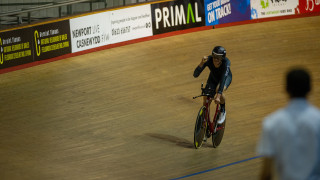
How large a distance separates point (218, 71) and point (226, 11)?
8.80 meters

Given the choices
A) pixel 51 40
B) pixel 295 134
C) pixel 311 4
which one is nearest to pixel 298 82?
pixel 295 134

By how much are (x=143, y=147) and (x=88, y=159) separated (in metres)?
0.89

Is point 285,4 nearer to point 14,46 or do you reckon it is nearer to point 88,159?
point 14,46

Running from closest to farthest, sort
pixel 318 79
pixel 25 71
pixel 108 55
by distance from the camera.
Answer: pixel 318 79 → pixel 25 71 → pixel 108 55

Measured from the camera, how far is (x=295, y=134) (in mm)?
2893

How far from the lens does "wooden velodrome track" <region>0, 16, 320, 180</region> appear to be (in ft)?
26.2

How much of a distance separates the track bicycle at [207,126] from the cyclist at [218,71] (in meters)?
0.08

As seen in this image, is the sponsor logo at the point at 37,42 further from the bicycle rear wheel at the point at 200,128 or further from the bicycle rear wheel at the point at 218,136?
the bicycle rear wheel at the point at 218,136

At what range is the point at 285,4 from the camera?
57.4ft

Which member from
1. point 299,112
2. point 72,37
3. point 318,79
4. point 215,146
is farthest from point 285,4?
point 299,112

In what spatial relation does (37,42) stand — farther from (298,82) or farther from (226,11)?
(298,82)

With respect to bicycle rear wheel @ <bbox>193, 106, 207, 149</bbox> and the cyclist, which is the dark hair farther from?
bicycle rear wheel @ <bbox>193, 106, 207, 149</bbox>

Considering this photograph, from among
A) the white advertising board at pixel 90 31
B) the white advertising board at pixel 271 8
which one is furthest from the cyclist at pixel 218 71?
the white advertising board at pixel 271 8

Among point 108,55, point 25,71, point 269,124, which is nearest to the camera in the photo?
point 269,124
